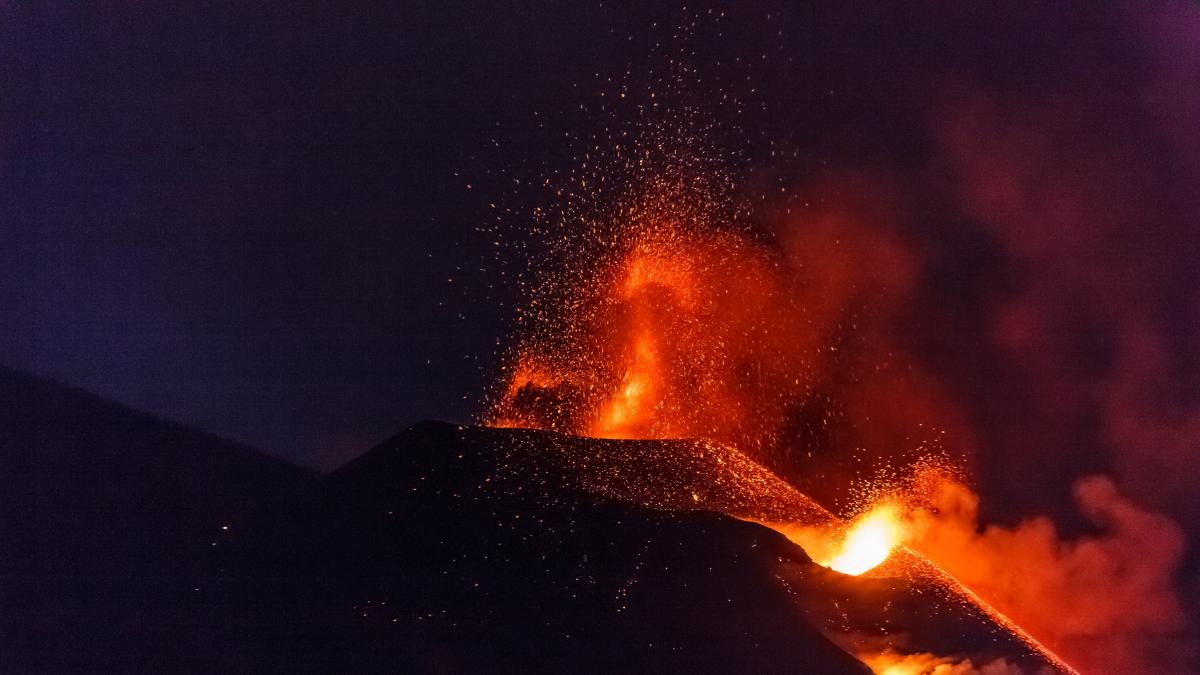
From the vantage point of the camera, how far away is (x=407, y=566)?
3846mm

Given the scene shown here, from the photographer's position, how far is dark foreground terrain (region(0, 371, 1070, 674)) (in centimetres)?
328

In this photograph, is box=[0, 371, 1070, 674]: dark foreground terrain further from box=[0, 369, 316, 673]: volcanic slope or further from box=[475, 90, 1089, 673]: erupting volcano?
box=[475, 90, 1089, 673]: erupting volcano

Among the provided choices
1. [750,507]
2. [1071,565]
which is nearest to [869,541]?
[750,507]

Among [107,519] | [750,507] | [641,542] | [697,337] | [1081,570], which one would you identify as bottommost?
[107,519]

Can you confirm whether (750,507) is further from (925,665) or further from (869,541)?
(925,665)

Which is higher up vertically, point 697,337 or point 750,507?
point 697,337

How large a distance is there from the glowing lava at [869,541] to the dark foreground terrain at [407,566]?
31 centimetres

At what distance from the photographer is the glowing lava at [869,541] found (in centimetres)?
471

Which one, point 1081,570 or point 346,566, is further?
point 1081,570

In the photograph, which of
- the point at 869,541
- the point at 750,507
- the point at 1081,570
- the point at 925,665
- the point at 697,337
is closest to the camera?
the point at 925,665

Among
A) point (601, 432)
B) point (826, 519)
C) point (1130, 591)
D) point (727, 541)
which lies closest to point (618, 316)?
point (601, 432)

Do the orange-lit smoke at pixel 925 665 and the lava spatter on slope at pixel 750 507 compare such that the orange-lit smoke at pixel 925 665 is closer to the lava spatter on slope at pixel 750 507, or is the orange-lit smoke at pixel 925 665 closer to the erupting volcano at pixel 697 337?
the lava spatter on slope at pixel 750 507

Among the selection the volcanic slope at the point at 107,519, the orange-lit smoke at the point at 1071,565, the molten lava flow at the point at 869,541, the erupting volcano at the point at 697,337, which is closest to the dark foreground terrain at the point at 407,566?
the volcanic slope at the point at 107,519

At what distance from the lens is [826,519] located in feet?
17.1
